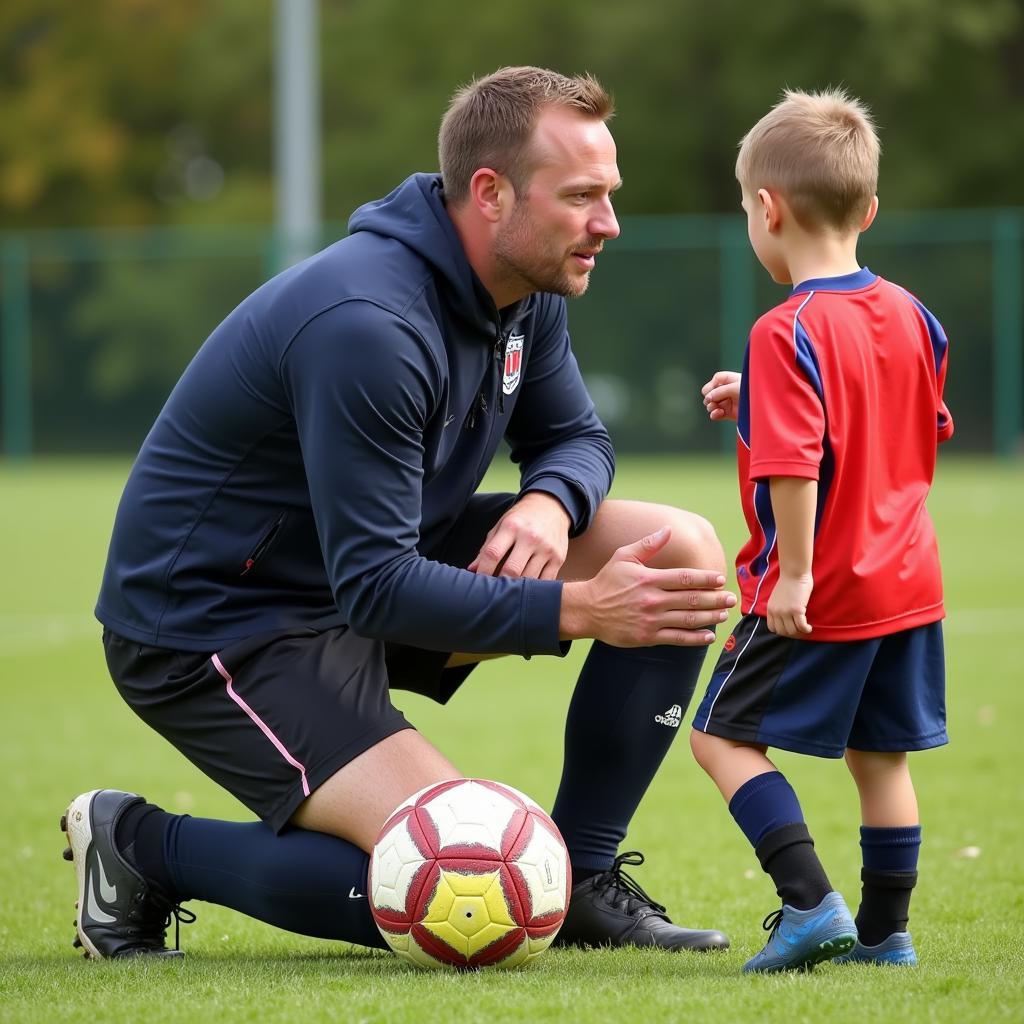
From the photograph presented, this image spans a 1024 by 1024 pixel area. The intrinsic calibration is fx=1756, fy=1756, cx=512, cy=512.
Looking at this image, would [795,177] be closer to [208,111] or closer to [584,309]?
[584,309]

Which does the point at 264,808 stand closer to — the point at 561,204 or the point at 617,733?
the point at 617,733

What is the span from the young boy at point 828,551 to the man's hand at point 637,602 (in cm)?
10

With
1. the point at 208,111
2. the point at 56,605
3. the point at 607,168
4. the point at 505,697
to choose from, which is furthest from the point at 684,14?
the point at 607,168

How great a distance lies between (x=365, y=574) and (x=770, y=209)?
3.52 ft

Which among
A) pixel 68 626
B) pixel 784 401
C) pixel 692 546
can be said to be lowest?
pixel 68 626

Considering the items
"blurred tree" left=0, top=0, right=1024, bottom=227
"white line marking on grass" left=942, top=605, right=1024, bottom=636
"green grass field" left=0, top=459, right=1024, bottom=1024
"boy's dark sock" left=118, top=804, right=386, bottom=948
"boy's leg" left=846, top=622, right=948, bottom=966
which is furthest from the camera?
"blurred tree" left=0, top=0, right=1024, bottom=227

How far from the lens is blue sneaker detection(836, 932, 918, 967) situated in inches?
134

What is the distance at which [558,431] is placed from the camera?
4.57m

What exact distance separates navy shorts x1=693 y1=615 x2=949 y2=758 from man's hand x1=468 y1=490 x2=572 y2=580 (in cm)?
61

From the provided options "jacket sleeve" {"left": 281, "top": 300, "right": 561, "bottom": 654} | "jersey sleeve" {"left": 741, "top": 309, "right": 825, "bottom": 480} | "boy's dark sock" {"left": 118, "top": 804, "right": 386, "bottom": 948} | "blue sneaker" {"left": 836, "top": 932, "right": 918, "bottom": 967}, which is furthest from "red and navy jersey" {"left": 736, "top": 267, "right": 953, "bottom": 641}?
"boy's dark sock" {"left": 118, "top": 804, "right": 386, "bottom": 948}

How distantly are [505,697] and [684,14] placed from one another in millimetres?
25141

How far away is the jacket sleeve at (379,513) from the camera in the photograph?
11.1 feet

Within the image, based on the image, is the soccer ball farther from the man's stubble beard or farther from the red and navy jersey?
the man's stubble beard

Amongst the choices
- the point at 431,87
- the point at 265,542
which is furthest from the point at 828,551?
the point at 431,87
